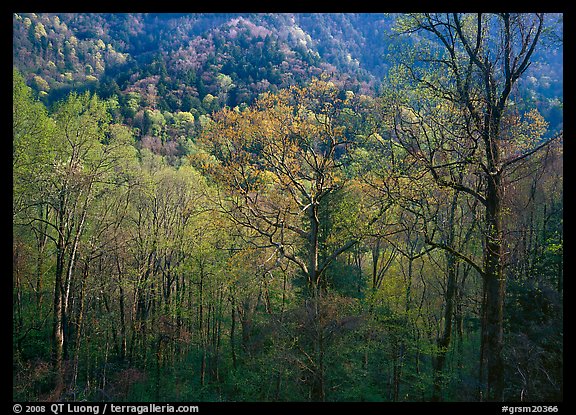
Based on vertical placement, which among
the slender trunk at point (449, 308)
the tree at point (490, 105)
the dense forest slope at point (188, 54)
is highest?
the dense forest slope at point (188, 54)

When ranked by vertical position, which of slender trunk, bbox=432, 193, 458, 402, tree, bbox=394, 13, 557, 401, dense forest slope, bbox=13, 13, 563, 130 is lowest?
slender trunk, bbox=432, 193, 458, 402

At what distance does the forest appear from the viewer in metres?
7.83

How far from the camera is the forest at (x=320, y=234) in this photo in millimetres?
7828

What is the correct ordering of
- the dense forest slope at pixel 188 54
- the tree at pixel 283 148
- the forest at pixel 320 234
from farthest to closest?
the dense forest slope at pixel 188 54
the tree at pixel 283 148
the forest at pixel 320 234

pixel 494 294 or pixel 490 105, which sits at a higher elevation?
pixel 490 105

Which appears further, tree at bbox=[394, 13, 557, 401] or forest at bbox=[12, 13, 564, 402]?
forest at bbox=[12, 13, 564, 402]

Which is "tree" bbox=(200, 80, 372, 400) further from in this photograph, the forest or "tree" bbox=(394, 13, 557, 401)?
"tree" bbox=(394, 13, 557, 401)

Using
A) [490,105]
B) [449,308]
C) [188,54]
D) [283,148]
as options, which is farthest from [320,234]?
[188,54]

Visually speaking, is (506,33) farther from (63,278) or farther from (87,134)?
(63,278)

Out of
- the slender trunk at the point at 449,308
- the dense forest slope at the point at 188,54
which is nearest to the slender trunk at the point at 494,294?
the slender trunk at the point at 449,308

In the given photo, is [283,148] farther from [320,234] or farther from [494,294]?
[494,294]

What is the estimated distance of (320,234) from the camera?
54.3 feet

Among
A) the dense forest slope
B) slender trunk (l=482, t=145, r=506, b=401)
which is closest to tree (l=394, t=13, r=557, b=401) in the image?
slender trunk (l=482, t=145, r=506, b=401)

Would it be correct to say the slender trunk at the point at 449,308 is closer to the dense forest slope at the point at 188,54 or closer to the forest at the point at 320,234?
the forest at the point at 320,234
